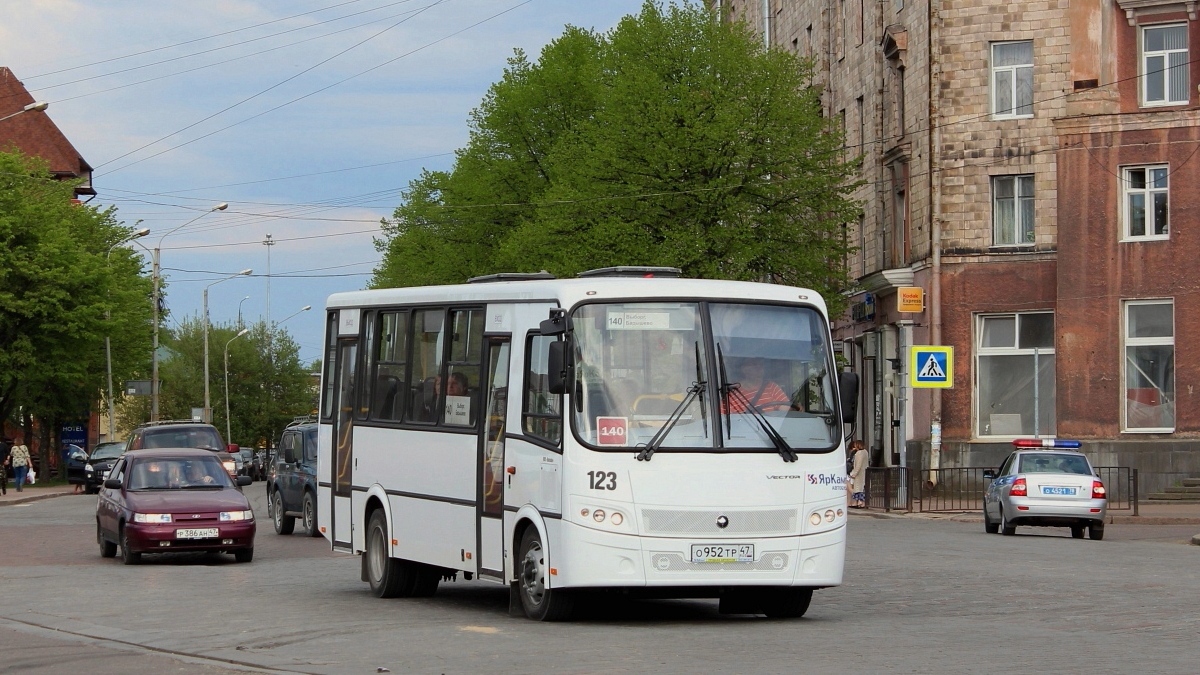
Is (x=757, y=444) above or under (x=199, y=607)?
above

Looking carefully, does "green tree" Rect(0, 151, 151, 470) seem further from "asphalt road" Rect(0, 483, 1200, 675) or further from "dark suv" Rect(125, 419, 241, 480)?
Result: "asphalt road" Rect(0, 483, 1200, 675)

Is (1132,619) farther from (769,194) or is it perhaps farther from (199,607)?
(769,194)

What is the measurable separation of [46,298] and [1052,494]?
46500mm

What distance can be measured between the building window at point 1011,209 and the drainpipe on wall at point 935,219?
138 cm

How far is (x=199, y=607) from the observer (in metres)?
17.0

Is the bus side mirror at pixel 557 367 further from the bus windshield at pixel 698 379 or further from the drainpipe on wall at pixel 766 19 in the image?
the drainpipe on wall at pixel 766 19

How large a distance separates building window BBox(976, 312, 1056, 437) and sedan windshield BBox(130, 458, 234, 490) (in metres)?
24.9

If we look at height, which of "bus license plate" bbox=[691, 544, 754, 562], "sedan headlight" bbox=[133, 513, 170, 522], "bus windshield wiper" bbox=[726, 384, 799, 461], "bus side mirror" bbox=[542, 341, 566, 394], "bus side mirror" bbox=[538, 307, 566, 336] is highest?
"bus side mirror" bbox=[538, 307, 566, 336]

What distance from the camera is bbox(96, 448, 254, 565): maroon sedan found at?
23.6m

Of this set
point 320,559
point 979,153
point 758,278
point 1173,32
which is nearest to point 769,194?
point 758,278

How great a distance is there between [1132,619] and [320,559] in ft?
41.8

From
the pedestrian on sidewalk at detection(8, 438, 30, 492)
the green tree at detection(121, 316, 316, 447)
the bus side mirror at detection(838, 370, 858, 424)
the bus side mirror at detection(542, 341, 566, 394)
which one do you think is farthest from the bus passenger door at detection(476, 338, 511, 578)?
the green tree at detection(121, 316, 316, 447)

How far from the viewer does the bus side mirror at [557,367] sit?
14.3 meters

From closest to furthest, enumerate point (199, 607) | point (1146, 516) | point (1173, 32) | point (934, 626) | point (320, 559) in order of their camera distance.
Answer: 1. point (934, 626)
2. point (199, 607)
3. point (320, 559)
4. point (1146, 516)
5. point (1173, 32)
